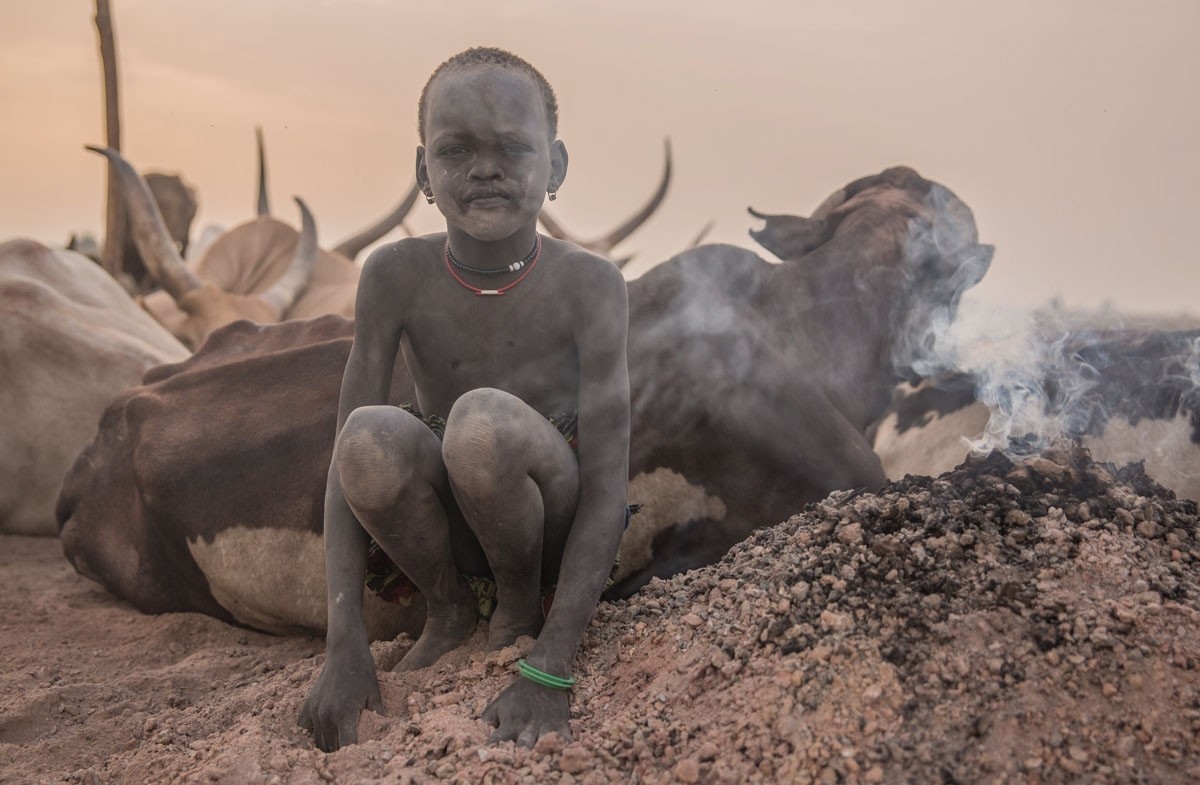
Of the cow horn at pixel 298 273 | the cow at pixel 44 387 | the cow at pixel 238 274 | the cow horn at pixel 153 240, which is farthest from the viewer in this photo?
the cow horn at pixel 298 273

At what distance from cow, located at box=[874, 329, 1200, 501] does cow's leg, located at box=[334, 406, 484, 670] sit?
1.50 metres

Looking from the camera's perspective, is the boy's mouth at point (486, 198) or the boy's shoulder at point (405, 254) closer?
the boy's mouth at point (486, 198)

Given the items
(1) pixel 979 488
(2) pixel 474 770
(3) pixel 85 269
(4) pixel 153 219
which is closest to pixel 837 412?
(1) pixel 979 488

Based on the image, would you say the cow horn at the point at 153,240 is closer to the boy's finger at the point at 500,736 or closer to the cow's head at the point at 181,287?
the cow's head at the point at 181,287

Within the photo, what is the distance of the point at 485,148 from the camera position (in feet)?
8.04

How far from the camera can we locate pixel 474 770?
2.01m

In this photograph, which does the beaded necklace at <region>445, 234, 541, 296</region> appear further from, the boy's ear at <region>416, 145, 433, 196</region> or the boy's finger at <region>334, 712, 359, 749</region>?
the boy's finger at <region>334, 712, 359, 749</region>

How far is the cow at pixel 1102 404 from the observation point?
354 cm

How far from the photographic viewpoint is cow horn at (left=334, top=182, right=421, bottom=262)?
915 centimetres


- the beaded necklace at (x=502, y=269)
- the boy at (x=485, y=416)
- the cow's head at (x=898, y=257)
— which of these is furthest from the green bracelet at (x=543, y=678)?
the cow's head at (x=898, y=257)

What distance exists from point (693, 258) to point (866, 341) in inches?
30.3

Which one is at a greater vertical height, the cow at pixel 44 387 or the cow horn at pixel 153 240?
the cow horn at pixel 153 240

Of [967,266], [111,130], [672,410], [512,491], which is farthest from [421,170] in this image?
[111,130]

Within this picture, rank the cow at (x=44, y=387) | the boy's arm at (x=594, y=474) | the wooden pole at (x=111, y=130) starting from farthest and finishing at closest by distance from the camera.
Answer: the wooden pole at (x=111, y=130)
the cow at (x=44, y=387)
the boy's arm at (x=594, y=474)
